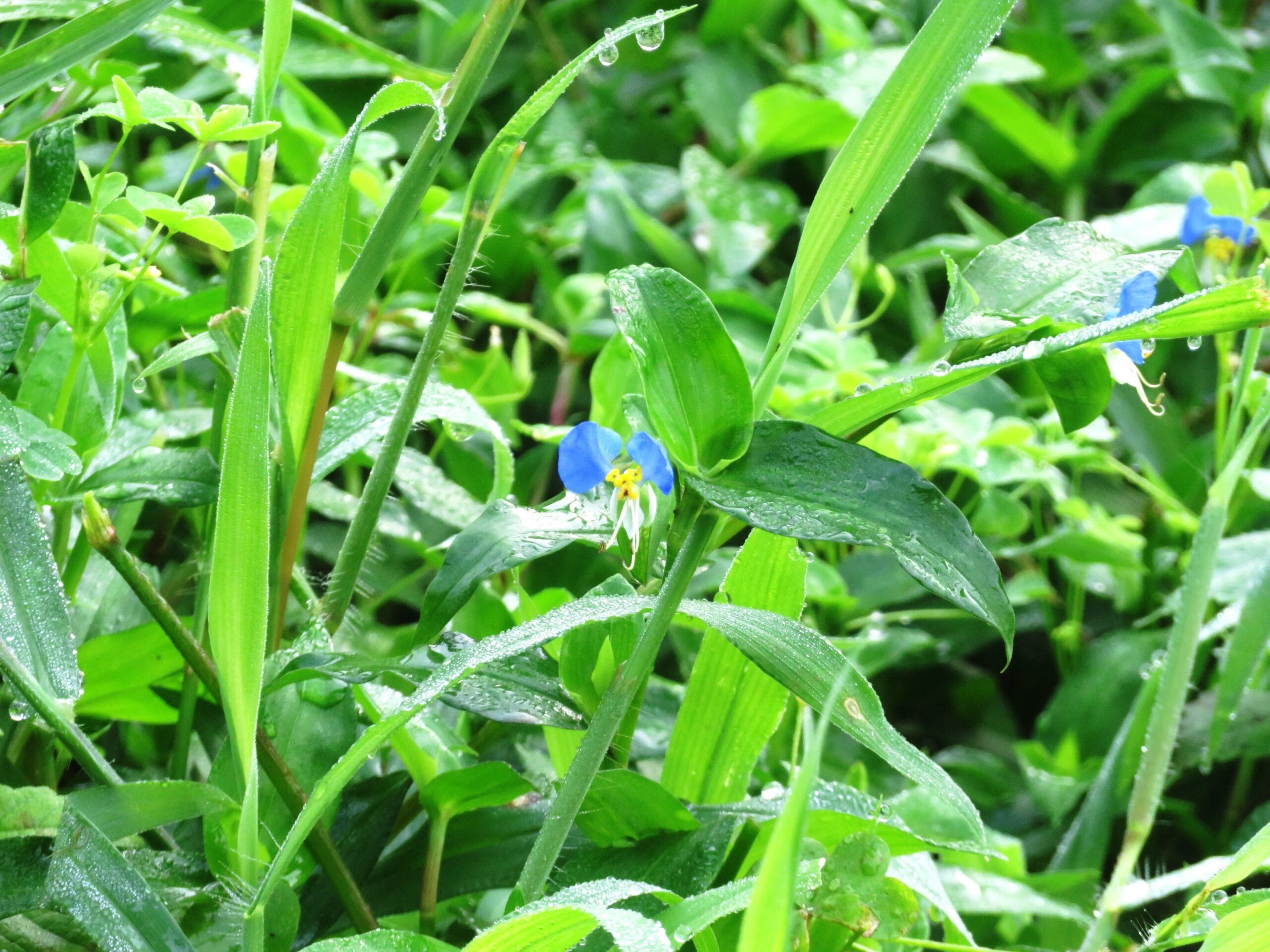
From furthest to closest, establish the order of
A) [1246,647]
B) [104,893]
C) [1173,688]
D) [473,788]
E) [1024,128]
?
1. [1024,128]
2. [1246,647]
3. [1173,688]
4. [473,788]
5. [104,893]

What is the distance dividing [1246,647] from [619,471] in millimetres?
521

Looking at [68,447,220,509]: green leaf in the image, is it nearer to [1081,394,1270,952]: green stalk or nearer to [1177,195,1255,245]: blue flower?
[1081,394,1270,952]: green stalk

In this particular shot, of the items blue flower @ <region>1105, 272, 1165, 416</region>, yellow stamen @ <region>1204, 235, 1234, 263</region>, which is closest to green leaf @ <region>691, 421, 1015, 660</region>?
blue flower @ <region>1105, 272, 1165, 416</region>

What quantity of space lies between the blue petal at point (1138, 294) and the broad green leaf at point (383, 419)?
1.07 ft

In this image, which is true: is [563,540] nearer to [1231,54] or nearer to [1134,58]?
[1231,54]

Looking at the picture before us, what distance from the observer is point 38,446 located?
513mm

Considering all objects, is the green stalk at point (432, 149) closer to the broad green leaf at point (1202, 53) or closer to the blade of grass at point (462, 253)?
the blade of grass at point (462, 253)

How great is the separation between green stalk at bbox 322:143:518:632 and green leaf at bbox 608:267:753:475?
0.29ft

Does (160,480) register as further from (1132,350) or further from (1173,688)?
(1173,688)

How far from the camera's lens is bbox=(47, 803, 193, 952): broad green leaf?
0.44 meters

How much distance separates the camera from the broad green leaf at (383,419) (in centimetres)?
63

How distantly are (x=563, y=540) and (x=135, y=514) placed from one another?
33 centimetres

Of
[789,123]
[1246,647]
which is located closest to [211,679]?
[1246,647]

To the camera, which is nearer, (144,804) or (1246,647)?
(144,804)
